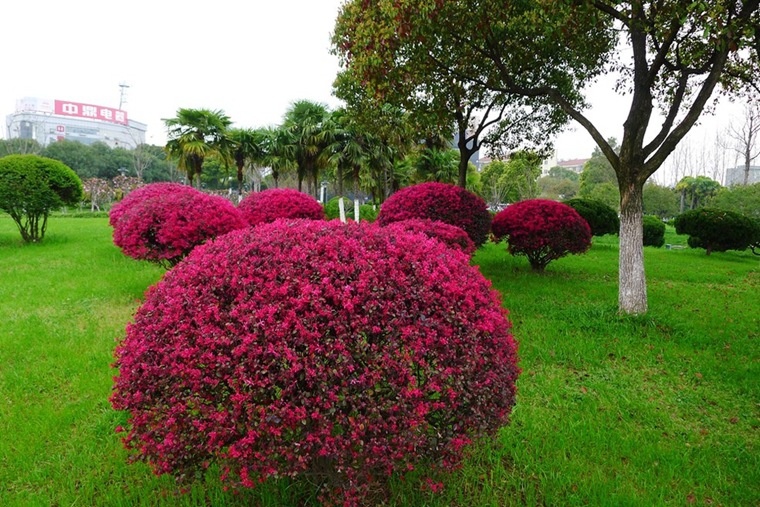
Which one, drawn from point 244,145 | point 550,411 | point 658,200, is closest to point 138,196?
point 550,411

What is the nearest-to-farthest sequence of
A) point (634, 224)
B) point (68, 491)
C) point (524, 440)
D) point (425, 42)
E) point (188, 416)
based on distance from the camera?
point (188, 416) → point (68, 491) → point (524, 440) → point (634, 224) → point (425, 42)

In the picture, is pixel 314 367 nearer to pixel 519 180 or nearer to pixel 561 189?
pixel 519 180

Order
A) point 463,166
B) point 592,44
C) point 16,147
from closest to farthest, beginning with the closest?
point 592,44, point 463,166, point 16,147

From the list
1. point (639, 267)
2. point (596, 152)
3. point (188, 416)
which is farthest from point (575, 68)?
point (596, 152)

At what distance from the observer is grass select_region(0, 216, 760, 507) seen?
2449 millimetres

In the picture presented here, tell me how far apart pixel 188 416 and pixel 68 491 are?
132 centimetres

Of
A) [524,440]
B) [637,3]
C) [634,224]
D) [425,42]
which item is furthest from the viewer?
[425,42]

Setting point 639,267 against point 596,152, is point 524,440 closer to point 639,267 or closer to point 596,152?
point 639,267

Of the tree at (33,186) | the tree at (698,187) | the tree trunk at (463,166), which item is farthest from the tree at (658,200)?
the tree at (33,186)

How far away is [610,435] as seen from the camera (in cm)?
307

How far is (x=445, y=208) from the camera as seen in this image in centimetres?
832

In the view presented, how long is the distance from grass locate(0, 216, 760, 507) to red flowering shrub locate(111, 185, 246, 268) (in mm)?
783

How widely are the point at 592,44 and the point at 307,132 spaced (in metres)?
18.7

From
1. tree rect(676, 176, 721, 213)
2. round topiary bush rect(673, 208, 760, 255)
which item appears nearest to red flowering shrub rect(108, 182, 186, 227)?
round topiary bush rect(673, 208, 760, 255)
